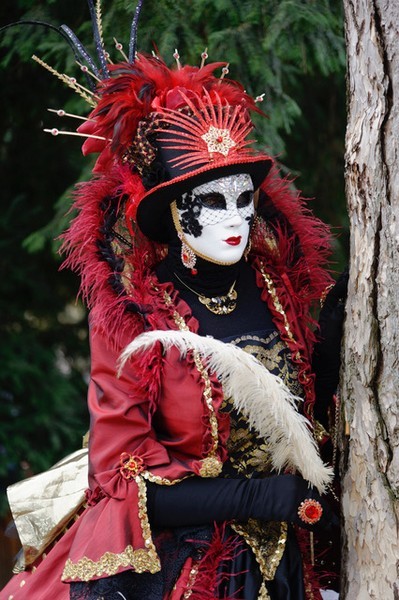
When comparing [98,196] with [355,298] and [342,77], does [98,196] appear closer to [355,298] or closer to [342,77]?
[355,298]

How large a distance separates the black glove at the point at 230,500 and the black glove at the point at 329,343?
0.35 metres

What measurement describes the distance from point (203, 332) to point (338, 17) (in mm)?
2134

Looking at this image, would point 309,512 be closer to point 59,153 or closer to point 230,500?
point 230,500

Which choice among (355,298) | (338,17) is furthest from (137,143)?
(338,17)

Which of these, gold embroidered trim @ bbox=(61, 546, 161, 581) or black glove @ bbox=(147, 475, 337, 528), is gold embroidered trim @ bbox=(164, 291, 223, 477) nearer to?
black glove @ bbox=(147, 475, 337, 528)

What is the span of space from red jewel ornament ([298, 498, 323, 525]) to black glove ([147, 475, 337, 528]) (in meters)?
0.01

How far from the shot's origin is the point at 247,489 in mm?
2609

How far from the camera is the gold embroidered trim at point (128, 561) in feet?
8.28

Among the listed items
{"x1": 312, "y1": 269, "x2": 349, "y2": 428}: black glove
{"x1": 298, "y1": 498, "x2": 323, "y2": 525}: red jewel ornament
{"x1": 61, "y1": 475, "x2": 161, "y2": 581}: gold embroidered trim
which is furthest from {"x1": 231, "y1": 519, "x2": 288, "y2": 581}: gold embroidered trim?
{"x1": 312, "y1": 269, "x2": 349, "y2": 428}: black glove

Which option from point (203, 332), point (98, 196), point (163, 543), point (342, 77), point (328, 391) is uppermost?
point (342, 77)

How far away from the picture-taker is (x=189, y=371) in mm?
2660

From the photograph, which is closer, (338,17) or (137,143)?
(137,143)

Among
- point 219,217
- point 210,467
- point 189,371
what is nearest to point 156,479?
point 210,467

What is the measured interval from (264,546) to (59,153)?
3302 mm
